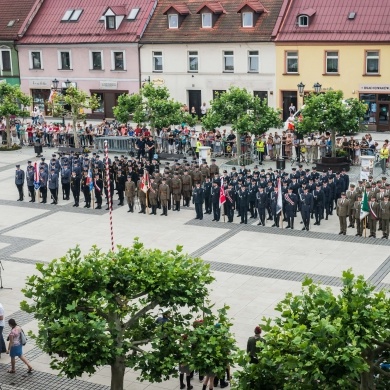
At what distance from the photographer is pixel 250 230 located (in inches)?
1171

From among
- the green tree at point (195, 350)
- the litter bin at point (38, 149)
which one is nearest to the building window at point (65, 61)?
the litter bin at point (38, 149)

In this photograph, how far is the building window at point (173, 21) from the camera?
54312 mm

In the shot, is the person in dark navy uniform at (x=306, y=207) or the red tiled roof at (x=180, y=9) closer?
the person in dark navy uniform at (x=306, y=207)

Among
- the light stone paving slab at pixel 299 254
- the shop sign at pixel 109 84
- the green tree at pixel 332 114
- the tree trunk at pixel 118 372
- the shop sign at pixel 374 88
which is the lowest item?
the light stone paving slab at pixel 299 254

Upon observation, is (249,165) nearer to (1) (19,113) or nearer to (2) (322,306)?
(1) (19,113)

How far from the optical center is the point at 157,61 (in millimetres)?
55250

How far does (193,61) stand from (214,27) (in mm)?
2667

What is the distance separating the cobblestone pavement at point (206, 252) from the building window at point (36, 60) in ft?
84.3

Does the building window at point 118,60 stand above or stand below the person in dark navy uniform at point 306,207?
above

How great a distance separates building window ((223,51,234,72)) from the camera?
52.6 meters

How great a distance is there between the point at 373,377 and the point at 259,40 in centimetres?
4104

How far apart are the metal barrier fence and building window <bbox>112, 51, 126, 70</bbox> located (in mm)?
12298

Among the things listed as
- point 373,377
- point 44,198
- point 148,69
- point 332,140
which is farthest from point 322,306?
point 148,69

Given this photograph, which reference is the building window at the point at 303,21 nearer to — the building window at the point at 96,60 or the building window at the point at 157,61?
the building window at the point at 157,61
